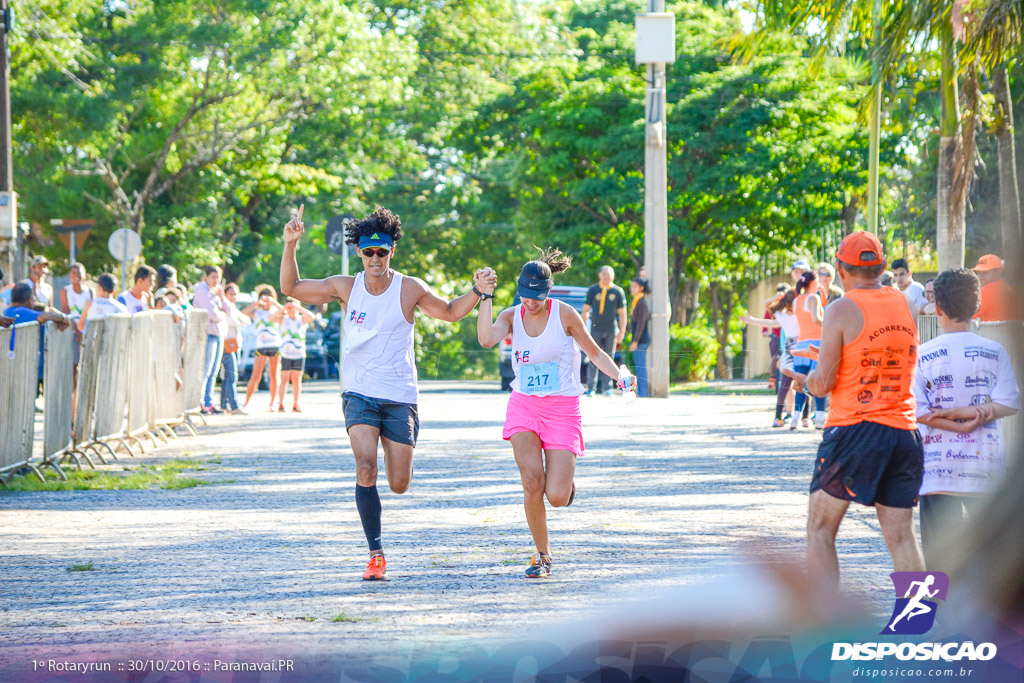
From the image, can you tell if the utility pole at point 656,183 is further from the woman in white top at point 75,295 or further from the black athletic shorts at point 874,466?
the black athletic shorts at point 874,466

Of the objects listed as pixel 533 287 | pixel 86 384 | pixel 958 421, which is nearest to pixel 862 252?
pixel 958 421

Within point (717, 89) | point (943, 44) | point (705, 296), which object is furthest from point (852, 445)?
point (705, 296)

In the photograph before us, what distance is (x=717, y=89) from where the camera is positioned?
32.0m

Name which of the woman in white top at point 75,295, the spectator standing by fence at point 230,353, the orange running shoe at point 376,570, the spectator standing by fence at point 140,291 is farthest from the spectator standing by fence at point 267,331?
the orange running shoe at point 376,570

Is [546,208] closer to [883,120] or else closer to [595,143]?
[595,143]

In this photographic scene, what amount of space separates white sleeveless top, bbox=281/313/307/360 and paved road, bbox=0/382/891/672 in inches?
178

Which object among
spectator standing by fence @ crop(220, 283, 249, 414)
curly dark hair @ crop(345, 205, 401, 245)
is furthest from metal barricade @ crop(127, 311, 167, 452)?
curly dark hair @ crop(345, 205, 401, 245)

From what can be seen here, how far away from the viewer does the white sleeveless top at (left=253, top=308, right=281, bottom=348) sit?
1853 centimetres

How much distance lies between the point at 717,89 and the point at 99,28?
14810 millimetres

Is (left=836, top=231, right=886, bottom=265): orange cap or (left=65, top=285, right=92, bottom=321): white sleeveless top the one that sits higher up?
(left=65, top=285, right=92, bottom=321): white sleeveless top

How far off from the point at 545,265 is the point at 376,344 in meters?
1.03

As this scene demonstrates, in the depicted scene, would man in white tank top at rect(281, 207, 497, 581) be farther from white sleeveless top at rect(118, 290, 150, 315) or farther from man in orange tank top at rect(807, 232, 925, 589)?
white sleeveless top at rect(118, 290, 150, 315)

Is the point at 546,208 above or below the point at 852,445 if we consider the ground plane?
above

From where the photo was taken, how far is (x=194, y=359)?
53.7ft
